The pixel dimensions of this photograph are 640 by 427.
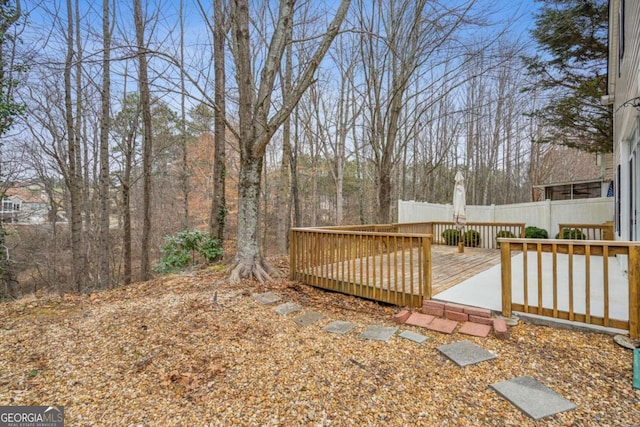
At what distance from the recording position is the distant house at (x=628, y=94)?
3.92 m

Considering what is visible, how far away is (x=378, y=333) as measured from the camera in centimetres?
338

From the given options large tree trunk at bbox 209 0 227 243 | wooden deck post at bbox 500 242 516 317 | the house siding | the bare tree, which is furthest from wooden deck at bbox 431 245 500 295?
large tree trunk at bbox 209 0 227 243

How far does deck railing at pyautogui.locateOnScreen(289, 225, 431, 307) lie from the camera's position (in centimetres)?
409

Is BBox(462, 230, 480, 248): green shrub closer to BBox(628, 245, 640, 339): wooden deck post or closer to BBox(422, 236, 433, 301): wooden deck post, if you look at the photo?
BBox(422, 236, 433, 301): wooden deck post

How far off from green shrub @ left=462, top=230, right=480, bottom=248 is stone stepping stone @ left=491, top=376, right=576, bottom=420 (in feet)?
26.0

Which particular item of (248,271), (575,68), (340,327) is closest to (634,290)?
(340,327)

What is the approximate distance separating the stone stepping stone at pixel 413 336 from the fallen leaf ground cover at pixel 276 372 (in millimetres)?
89

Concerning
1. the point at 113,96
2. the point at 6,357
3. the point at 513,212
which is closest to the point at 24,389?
the point at 6,357

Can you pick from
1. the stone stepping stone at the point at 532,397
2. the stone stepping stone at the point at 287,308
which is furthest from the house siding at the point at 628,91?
the stone stepping stone at the point at 287,308

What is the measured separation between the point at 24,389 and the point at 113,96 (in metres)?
9.40

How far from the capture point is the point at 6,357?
9.57ft

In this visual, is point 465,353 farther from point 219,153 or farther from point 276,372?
point 219,153

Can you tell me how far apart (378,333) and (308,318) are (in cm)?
97

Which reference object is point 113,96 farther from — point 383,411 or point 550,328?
point 550,328
